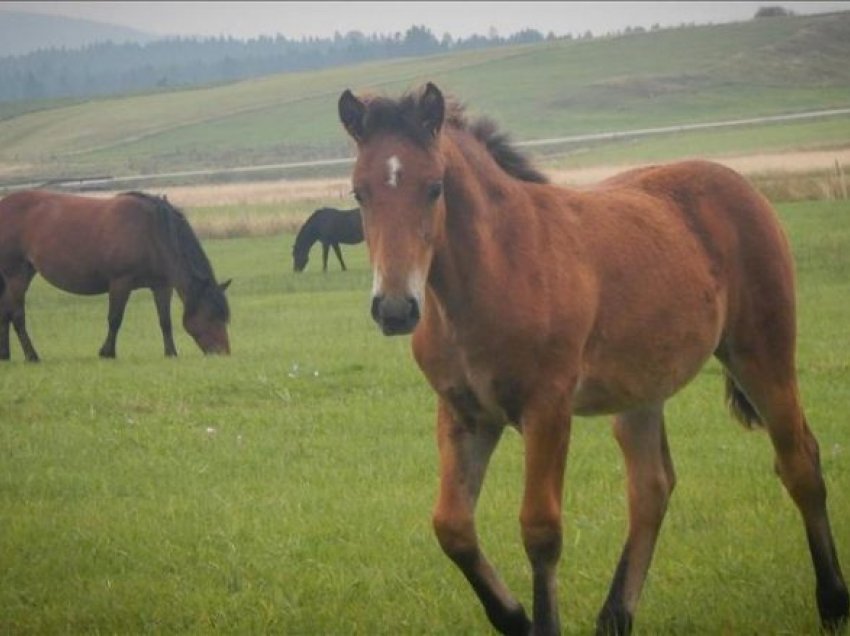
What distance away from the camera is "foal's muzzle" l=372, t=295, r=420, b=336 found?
529 centimetres

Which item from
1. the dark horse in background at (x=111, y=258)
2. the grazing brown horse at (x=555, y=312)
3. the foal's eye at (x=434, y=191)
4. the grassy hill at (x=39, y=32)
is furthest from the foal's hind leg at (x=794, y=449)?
the grassy hill at (x=39, y=32)

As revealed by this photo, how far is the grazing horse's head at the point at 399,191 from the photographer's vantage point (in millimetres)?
5348

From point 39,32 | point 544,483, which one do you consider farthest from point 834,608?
point 39,32

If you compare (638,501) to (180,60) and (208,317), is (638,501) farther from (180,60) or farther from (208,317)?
(180,60)

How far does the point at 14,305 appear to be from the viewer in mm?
21234

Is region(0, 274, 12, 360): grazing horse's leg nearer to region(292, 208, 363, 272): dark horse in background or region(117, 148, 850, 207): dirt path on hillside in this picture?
region(292, 208, 363, 272): dark horse in background

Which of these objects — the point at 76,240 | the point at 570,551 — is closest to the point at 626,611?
the point at 570,551

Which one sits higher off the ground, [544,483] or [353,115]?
[353,115]

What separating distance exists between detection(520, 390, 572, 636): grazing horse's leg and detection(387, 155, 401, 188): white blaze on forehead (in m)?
1.01

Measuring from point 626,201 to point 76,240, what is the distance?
15.8 metres

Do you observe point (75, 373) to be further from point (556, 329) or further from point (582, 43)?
point (582, 43)

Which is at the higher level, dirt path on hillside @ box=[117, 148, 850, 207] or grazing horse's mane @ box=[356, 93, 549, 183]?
grazing horse's mane @ box=[356, 93, 549, 183]

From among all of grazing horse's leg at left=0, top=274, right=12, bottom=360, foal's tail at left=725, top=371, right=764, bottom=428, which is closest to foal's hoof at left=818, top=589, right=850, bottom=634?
foal's tail at left=725, top=371, right=764, bottom=428

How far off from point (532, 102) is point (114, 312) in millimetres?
66357
